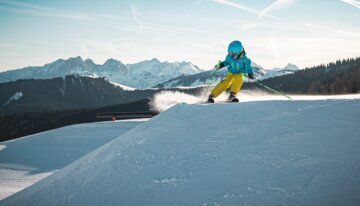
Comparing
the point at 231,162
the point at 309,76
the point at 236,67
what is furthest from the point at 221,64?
the point at 309,76

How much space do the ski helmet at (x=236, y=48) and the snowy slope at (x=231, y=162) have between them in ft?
11.0

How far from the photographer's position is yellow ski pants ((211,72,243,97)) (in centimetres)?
929

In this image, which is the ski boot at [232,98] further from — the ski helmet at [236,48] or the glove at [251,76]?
the ski helmet at [236,48]

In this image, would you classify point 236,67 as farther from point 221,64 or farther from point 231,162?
point 231,162

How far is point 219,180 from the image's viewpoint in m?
4.05

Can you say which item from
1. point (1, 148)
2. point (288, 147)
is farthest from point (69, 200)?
point (1, 148)

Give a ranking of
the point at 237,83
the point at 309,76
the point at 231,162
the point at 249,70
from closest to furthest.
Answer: the point at 231,162, the point at 237,83, the point at 249,70, the point at 309,76

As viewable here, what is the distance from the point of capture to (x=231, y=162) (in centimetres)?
440

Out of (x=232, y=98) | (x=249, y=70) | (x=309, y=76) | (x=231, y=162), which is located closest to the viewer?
(x=231, y=162)

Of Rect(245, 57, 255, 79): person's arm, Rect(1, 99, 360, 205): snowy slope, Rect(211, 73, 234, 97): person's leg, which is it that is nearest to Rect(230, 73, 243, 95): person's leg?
Rect(211, 73, 234, 97): person's leg

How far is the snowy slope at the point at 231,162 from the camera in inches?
143

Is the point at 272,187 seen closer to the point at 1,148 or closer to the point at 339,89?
the point at 1,148

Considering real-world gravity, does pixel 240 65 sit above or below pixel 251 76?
above

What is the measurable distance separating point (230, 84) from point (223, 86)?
0.79ft
